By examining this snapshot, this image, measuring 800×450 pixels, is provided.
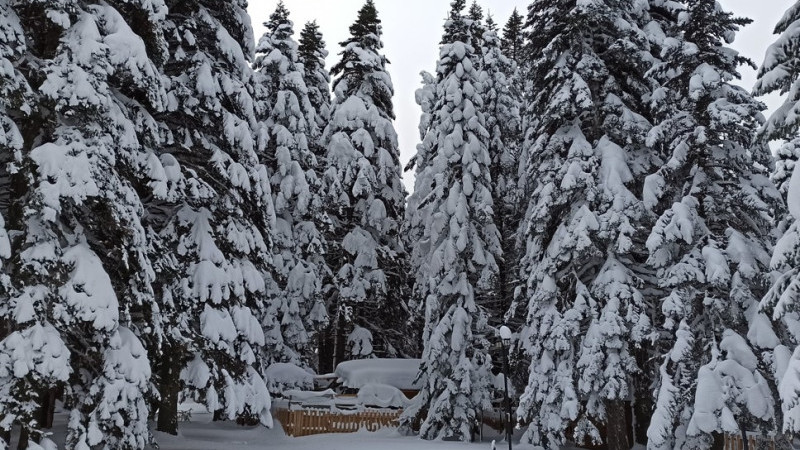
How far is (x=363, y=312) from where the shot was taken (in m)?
29.9

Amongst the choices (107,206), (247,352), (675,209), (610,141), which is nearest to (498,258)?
(610,141)

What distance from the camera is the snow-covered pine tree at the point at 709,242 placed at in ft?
42.6

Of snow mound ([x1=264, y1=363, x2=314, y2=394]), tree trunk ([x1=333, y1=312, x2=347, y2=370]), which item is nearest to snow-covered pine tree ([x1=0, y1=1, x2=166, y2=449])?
snow mound ([x1=264, y1=363, x2=314, y2=394])

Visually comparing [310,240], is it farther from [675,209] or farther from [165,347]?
[675,209]

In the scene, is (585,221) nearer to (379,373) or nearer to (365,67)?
(379,373)

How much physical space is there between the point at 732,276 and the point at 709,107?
3.72 m

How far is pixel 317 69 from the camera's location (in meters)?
32.8

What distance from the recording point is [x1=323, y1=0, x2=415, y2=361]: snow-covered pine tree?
28.7m

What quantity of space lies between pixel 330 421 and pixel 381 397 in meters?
2.09

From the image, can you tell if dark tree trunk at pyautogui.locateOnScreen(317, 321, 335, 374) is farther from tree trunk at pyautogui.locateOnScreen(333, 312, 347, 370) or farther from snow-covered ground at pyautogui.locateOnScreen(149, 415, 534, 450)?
snow-covered ground at pyautogui.locateOnScreen(149, 415, 534, 450)

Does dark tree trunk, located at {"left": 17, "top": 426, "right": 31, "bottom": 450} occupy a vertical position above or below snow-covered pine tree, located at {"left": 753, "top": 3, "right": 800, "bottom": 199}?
below

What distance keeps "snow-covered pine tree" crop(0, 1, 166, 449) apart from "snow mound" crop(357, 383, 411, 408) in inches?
532

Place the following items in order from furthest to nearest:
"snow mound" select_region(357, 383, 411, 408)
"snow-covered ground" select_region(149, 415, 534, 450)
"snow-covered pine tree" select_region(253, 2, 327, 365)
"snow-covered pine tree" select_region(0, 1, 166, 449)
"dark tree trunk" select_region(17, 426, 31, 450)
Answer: "snow-covered pine tree" select_region(253, 2, 327, 365)
"snow mound" select_region(357, 383, 411, 408)
"snow-covered ground" select_region(149, 415, 534, 450)
"dark tree trunk" select_region(17, 426, 31, 450)
"snow-covered pine tree" select_region(0, 1, 166, 449)

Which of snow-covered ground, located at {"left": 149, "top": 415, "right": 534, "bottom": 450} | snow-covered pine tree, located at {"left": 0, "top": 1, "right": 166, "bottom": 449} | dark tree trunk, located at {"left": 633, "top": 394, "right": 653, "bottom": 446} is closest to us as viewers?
snow-covered pine tree, located at {"left": 0, "top": 1, "right": 166, "bottom": 449}
